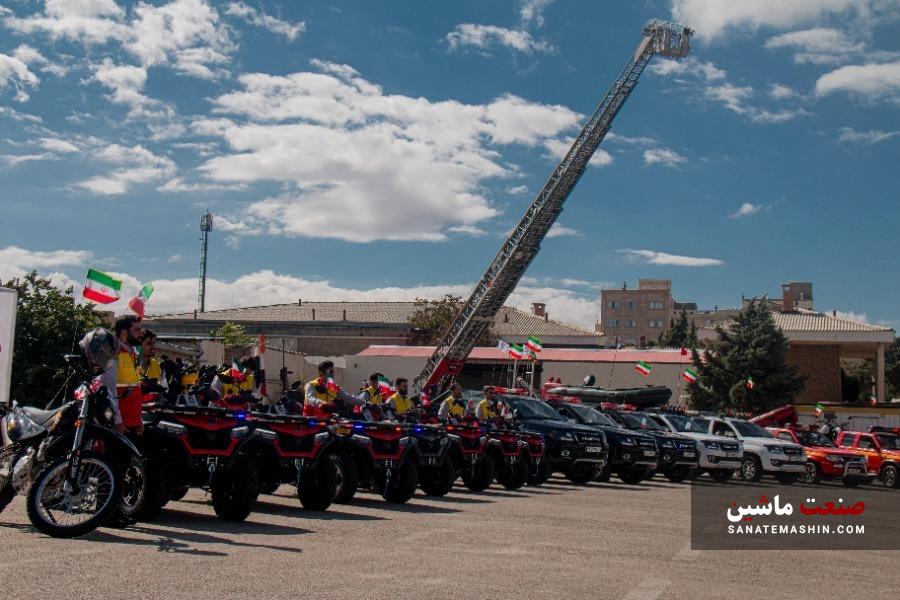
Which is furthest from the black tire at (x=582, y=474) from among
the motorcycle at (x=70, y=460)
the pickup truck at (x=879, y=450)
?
the motorcycle at (x=70, y=460)

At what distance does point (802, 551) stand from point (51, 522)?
7096 mm

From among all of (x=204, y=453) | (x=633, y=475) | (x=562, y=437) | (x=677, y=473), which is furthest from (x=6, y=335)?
(x=677, y=473)

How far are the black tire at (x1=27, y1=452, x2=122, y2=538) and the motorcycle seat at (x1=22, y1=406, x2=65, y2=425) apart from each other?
0.47 meters

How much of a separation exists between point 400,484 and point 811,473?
16.2 metres

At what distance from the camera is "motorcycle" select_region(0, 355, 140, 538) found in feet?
25.9

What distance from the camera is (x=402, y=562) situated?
26.0 feet

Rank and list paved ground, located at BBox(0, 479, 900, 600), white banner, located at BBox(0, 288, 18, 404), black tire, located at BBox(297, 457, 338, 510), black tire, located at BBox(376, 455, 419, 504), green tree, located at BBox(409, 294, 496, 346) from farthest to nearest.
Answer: green tree, located at BBox(409, 294, 496, 346), white banner, located at BBox(0, 288, 18, 404), black tire, located at BBox(376, 455, 419, 504), black tire, located at BBox(297, 457, 338, 510), paved ground, located at BBox(0, 479, 900, 600)

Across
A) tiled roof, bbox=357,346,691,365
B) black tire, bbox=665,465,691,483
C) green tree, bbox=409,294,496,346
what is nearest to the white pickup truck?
black tire, bbox=665,465,691,483

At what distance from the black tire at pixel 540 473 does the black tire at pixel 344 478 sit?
6.57 meters

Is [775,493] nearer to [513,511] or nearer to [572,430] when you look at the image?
[572,430]

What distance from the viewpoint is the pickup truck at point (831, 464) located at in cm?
2514

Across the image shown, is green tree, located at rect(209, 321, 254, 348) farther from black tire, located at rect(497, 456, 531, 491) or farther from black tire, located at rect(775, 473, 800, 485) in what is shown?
black tire, located at rect(497, 456, 531, 491)

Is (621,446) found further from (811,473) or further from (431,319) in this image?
(431,319)

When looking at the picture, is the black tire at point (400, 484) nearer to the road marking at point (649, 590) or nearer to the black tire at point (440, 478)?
the black tire at point (440, 478)
